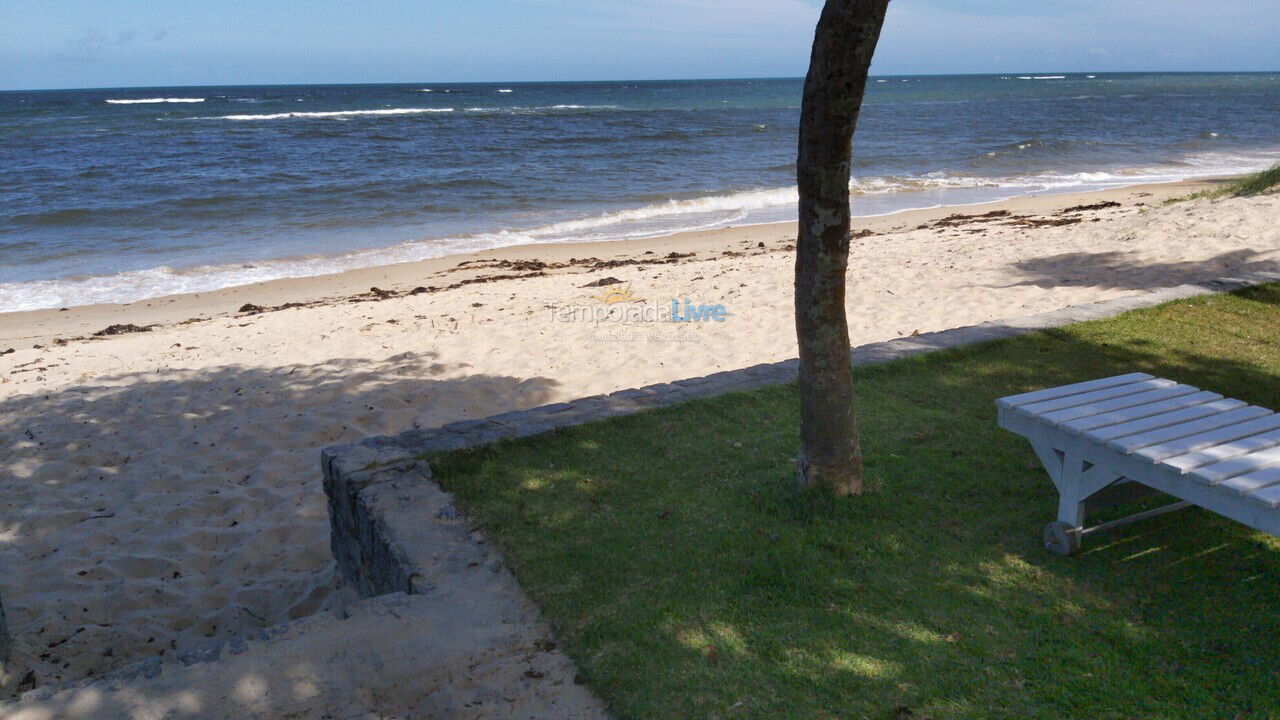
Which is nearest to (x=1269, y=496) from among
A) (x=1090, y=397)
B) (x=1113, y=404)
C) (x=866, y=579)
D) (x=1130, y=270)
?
(x=1113, y=404)

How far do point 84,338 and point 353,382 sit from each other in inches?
164

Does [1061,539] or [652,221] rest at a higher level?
[652,221]

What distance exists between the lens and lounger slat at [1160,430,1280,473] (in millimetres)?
2857

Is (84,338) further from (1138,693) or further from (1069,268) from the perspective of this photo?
(1069,268)

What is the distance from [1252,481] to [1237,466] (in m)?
0.13

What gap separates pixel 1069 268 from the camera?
8.72 m

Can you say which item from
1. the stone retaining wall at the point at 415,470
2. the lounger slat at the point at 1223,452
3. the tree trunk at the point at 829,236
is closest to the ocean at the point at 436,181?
the stone retaining wall at the point at 415,470

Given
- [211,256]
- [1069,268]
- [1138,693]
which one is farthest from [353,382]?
[211,256]

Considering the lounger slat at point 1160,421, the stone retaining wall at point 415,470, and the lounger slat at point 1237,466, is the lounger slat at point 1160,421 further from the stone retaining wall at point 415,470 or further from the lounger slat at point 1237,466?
the stone retaining wall at point 415,470

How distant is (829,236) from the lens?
126 inches

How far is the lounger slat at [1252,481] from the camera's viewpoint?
2668 millimetres

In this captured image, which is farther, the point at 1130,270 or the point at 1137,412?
the point at 1130,270

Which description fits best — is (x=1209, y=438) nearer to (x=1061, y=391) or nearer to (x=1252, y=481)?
(x=1252, y=481)

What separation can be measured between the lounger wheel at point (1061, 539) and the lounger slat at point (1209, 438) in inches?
17.8
